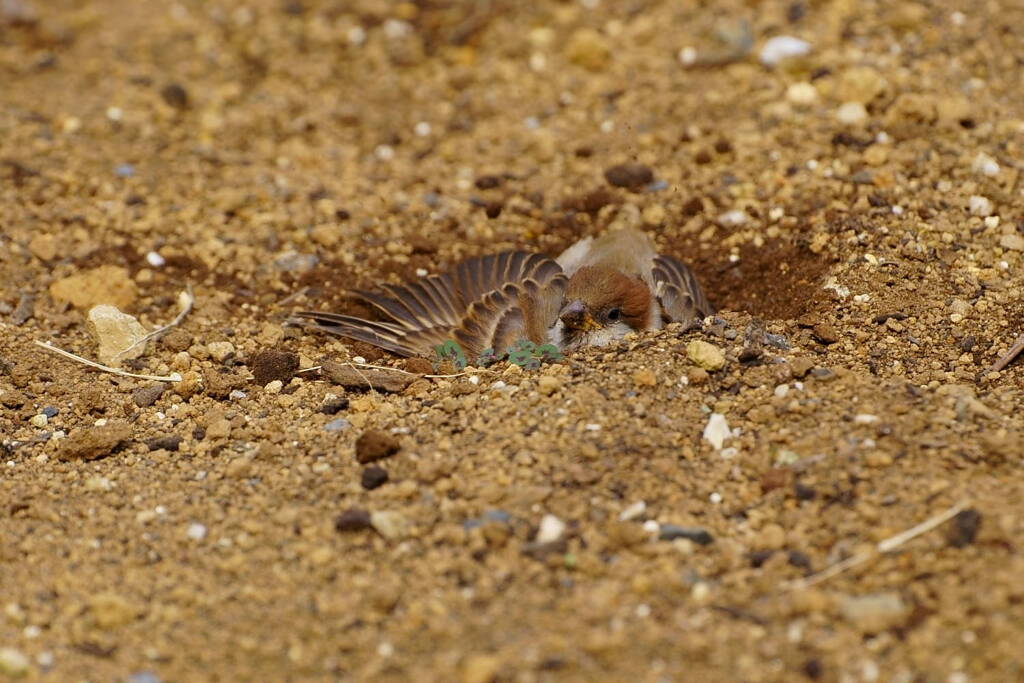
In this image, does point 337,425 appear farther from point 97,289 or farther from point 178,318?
point 97,289

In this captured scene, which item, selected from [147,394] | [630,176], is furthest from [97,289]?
[630,176]

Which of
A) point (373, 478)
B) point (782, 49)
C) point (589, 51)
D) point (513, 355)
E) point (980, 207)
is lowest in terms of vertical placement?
point (513, 355)

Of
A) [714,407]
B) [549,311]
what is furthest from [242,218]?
[714,407]

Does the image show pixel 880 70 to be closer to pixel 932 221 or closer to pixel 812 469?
pixel 932 221

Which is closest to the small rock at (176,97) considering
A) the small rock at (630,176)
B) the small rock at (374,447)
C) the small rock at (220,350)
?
the small rock at (220,350)

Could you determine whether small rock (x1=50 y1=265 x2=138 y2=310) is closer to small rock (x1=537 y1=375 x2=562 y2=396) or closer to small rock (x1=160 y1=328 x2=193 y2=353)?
small rock (x1=160 y1=328 x2=193 y2=353)

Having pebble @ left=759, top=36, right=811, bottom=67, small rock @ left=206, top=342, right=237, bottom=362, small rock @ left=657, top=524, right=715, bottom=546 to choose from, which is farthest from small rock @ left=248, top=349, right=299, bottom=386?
pebble @ left=759, top=36, right=811, bottom=67

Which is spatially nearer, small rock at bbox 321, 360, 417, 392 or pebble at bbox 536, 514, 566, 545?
pebble at bbox 536, 514, 566, 545

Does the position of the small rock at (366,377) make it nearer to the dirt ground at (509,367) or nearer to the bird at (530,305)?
the dirt ground at (509,367)
